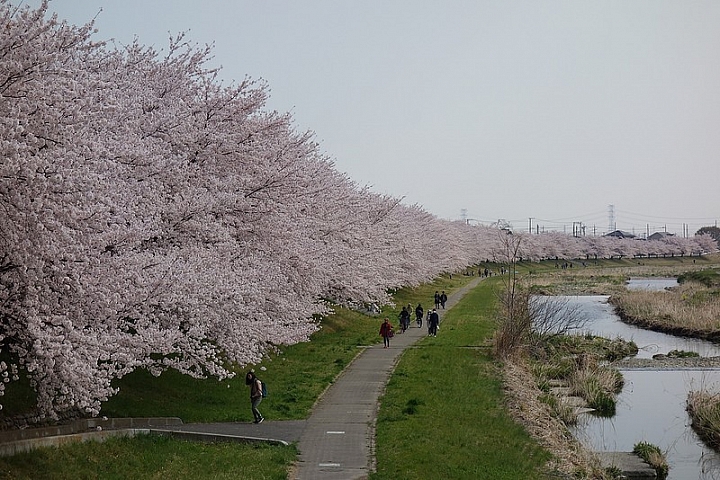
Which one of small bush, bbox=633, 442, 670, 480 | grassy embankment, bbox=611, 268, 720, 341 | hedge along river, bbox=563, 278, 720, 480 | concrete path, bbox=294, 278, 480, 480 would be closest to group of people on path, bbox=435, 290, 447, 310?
grassy embankment, bbox=611, 268, 720, 341

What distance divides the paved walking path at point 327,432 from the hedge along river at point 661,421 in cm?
592

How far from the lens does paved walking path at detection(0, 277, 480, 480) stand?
13.9 metres

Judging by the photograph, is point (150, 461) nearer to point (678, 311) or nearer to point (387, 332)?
point (387, 332)

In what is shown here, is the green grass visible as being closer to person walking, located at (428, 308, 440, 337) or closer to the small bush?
the small bush

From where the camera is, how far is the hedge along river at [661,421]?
19.7m

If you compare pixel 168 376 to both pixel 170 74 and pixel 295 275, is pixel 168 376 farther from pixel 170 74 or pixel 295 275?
pixel 170 74

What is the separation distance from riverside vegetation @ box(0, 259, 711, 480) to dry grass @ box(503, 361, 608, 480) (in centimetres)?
4

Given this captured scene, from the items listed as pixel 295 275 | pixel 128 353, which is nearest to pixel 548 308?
pixel 295 275

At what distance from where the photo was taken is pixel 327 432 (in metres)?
17.0

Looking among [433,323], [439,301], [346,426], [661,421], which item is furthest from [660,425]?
[439,301]

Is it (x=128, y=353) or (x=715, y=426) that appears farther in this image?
(x=715, y=426)

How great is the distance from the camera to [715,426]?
2112cm

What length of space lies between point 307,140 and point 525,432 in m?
14.5

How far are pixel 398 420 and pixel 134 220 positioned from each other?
306 inches
